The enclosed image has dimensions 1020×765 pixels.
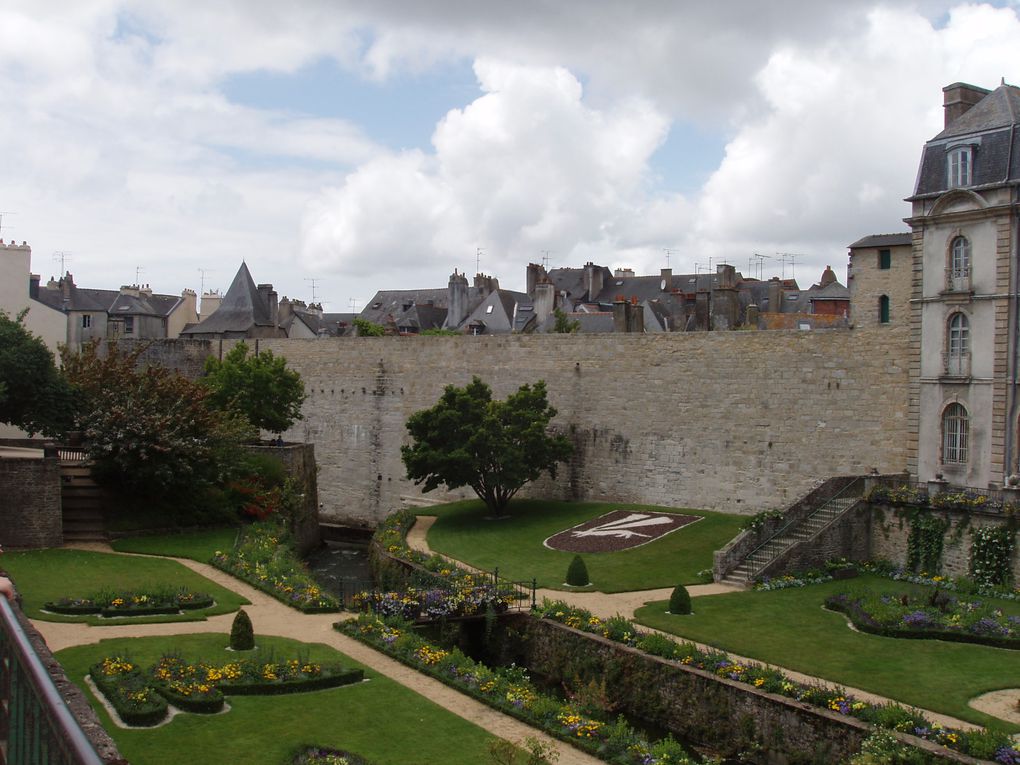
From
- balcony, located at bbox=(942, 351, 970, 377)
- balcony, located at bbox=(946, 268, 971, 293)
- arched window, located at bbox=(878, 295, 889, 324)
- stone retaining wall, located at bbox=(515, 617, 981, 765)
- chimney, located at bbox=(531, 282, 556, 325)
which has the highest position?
chimney, located at bbox=(531, 282, 556, 325)

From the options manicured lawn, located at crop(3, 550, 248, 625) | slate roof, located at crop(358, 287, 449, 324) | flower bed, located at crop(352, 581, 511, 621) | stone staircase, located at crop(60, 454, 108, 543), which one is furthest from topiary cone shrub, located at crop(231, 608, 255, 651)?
slate roof, located at crop(358, 287, 449, 324)

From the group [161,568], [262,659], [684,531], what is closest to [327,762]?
[262,659]

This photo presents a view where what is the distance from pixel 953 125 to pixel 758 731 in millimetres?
16716

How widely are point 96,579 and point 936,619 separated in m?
17.3

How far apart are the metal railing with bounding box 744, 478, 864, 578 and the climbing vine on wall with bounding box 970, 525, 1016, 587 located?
3074 millimetres

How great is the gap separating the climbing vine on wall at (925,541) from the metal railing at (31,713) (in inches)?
819

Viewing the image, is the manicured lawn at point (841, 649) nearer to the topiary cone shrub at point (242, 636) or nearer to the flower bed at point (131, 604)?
the topiary cone shrub at point (242, 636)

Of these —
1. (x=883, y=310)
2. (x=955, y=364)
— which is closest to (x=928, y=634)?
(x=955, y=364)

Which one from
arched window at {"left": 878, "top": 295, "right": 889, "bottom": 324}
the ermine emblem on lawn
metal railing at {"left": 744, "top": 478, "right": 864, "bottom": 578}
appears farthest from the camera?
arched window at {"left": 878, "top": 295, "right": 889, "bottom": 324}

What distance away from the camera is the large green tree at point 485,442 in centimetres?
2997

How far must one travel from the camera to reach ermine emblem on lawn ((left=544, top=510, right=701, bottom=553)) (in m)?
26.2

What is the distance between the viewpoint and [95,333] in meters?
56.6

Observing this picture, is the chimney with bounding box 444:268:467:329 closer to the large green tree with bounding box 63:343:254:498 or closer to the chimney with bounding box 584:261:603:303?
the chimney with bounding box 584:261:603:303

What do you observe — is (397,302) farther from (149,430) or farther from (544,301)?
(149,430)
